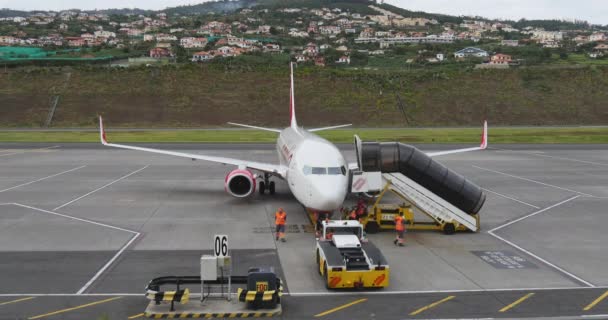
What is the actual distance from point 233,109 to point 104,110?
2286cm

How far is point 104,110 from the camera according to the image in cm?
9981

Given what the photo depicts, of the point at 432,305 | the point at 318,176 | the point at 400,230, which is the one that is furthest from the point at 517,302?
the point at 318,176

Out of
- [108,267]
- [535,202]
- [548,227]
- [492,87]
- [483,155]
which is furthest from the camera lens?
[492,87]

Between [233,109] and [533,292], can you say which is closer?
[533,292]

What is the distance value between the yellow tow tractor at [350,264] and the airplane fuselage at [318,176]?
3.94 metres

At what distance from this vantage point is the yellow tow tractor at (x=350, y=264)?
18578mm

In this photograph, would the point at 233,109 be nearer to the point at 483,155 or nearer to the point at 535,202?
the point at 483,155

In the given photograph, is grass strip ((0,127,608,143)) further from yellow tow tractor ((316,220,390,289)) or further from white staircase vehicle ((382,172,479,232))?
yellow tow tractor ((316,220,390,289))

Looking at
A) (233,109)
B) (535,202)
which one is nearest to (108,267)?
(535,202)

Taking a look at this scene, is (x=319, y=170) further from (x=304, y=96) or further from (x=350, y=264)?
(x=304, y=96)

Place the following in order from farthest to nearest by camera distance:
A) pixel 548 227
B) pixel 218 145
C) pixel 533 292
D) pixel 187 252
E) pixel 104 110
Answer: pixel 104 110, pixel 218 145, pixel 548 227, pixel 187 252, pixel 533 292

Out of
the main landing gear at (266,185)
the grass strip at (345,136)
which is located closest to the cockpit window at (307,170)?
the main landing gear at (266,185)

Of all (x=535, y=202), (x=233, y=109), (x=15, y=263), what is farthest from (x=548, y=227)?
(x=233, y=109)

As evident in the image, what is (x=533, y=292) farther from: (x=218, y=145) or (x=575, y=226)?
(x=218, y=145)
